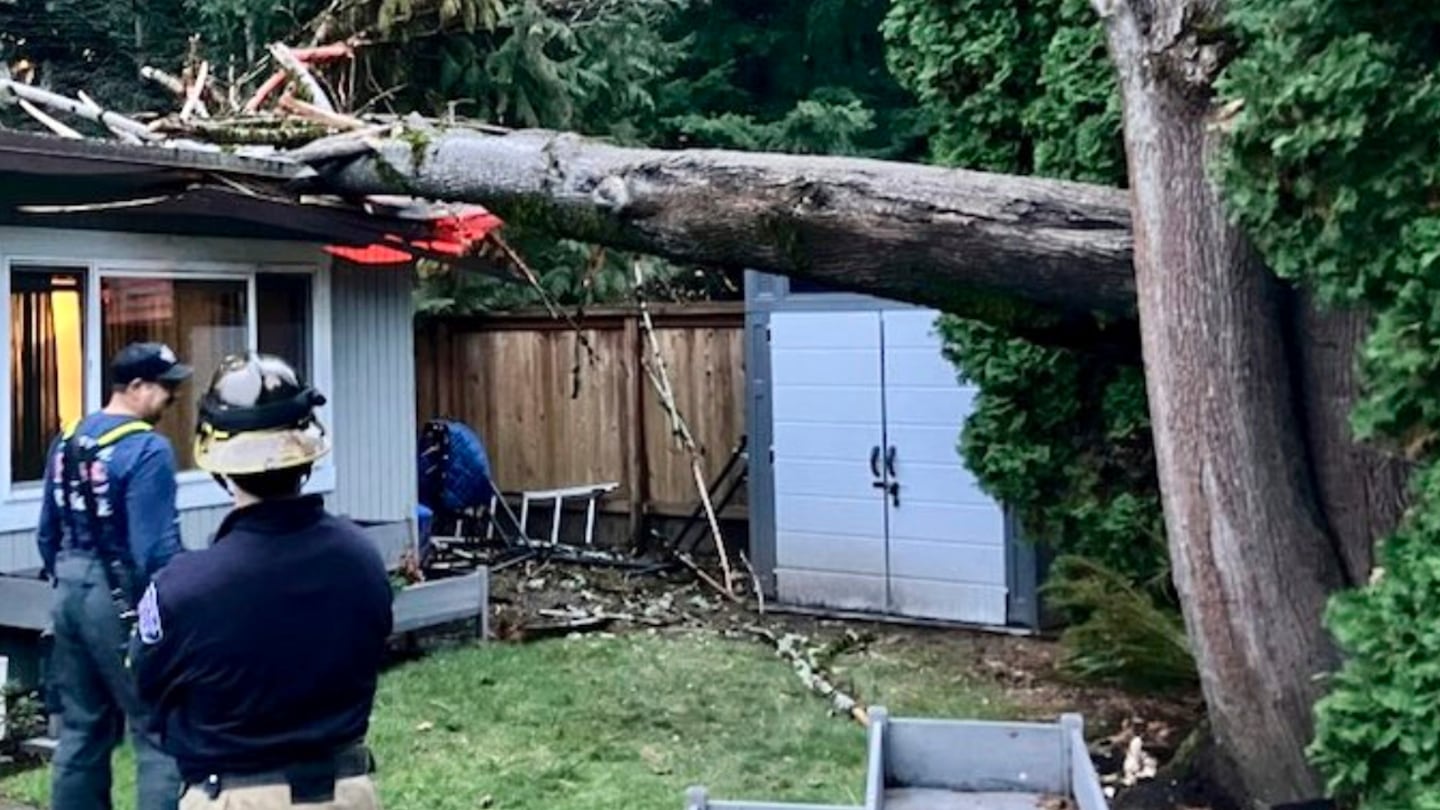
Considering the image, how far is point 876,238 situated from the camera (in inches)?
217

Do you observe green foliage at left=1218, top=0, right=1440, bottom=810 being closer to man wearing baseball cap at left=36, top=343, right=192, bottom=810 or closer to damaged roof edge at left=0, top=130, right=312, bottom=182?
man wearing baseball cap at left=36, top=343, right=192, bottom=810

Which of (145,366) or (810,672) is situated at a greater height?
(145,366)

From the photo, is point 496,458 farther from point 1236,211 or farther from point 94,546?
point 1236,211

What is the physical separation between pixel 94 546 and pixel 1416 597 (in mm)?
4013

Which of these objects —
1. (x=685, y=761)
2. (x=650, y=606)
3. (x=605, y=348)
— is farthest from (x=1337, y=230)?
(x=605, y=348)

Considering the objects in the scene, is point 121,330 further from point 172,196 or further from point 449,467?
point 449,467

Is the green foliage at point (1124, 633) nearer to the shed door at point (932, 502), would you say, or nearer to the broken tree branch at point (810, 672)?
the broken tree branch at point (810, 672)

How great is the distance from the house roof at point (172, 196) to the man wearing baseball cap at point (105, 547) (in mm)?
2411

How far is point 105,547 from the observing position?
17.0 feet

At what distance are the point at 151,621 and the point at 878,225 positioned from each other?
3.12 meters

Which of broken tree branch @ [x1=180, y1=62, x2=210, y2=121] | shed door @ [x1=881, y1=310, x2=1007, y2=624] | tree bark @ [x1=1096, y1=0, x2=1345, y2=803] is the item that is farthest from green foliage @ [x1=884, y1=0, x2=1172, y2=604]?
broken tree branch @ [x1=180, y1=62, x2=210, y2=121]

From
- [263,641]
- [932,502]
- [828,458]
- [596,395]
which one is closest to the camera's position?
[263,641]

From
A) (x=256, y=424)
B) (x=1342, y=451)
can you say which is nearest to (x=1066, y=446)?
(x=1342, y=451)

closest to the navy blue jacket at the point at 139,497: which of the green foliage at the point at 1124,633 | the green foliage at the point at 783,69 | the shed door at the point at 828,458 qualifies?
the green foliage at the point at 1124,633
